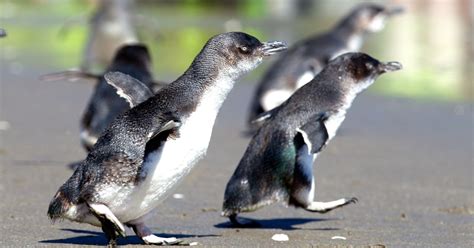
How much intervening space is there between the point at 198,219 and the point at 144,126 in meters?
1.16

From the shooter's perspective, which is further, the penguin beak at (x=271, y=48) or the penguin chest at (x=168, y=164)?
the penguin beak at (x=271, y=48)

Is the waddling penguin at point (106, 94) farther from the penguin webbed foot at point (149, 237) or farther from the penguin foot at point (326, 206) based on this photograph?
the penguin webbed foot at point (149, 237)

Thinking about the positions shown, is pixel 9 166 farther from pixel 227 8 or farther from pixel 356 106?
pixel 227 8

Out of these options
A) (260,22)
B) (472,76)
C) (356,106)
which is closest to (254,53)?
(356,106)

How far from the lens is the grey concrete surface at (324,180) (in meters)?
5.43

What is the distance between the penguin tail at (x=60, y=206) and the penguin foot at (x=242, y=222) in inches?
43.4

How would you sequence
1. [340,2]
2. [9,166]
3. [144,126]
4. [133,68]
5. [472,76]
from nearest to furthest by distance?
[144,126] < [9,166] < [133,68] < [472,76] < [340,2]

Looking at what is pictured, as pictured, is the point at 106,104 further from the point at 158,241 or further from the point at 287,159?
the point at 158,241

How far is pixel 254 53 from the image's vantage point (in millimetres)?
5230

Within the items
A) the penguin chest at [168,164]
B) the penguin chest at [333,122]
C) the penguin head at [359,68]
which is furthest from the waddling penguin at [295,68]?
the penguin chest at [168,164]

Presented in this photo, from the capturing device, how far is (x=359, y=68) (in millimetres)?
6477

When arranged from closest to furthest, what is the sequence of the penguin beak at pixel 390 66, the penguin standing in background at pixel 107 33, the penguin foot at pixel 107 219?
the penguin foot at pixel 107 219 < the penguin beak at pixel 390 66 < the penguin standing in background at pixel 107 33

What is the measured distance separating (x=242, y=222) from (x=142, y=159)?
3.53 ft

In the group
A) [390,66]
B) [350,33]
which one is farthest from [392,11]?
[390,66]
